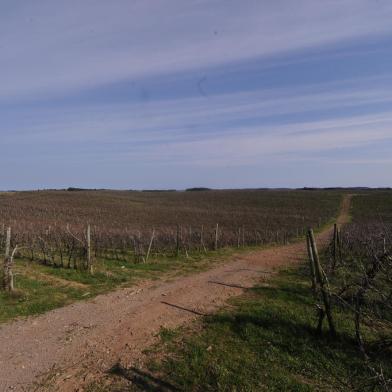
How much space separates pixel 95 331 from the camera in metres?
8.87

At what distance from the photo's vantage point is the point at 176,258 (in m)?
19.5

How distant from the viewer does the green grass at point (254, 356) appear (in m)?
6.70

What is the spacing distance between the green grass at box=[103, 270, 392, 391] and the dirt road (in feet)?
1.98

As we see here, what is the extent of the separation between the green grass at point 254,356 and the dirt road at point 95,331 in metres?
0.60

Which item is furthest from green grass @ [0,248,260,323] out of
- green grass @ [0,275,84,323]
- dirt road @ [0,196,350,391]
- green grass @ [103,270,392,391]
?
green grass @ [103,270,392,391]

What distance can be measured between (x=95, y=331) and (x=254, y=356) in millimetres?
3714

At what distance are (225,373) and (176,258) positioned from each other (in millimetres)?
12630

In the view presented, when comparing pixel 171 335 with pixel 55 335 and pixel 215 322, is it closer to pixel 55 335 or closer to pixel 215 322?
pixel 215 322

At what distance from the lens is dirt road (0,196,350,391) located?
22.5 feet

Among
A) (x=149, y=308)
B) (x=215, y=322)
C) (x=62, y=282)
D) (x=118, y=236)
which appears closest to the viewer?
(x=215, y=322)

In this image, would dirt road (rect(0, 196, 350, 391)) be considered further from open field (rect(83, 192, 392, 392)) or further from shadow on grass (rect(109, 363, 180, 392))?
open field (rect(83, 192, 392, 392))

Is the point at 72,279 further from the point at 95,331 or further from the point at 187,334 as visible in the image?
the point at 187,334

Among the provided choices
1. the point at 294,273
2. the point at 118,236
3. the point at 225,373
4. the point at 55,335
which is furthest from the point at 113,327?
the point at 118,236

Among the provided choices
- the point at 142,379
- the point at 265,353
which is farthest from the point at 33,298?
the point at 265,353
